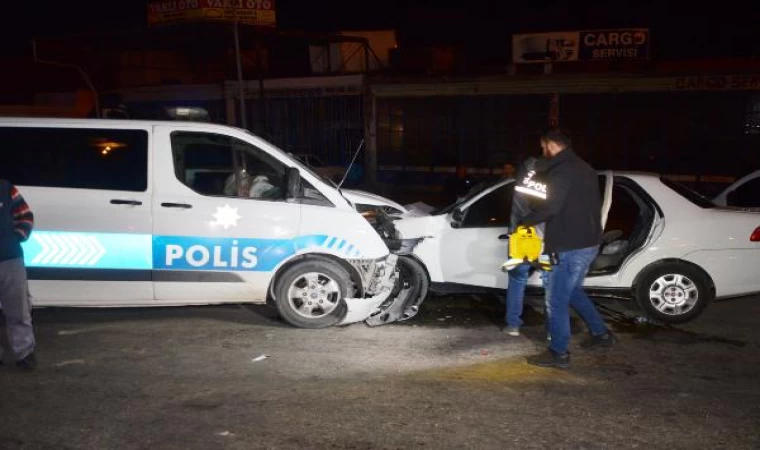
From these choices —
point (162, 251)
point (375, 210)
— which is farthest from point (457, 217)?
point (162, 251)

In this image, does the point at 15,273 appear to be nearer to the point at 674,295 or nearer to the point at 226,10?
the point at 674,295

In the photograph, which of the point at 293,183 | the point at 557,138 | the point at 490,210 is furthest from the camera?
the point at 490,210

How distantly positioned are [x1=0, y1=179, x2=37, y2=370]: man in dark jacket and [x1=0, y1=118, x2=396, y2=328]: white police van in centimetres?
106

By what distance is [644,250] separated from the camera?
282 inches

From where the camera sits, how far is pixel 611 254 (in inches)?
303

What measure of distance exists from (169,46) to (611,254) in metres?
17.2

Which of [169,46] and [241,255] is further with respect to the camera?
[169,46]

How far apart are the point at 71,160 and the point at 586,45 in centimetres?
1591

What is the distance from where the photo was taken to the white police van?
6543 millimetres

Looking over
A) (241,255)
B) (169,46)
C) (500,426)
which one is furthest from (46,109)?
(500,426)

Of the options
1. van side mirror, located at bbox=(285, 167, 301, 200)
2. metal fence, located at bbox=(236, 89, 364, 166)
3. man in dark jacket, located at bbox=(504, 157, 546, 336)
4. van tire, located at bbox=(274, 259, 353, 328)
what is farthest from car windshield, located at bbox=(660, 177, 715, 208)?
metal fence, located at bbox=(236, 89, 364, 166)

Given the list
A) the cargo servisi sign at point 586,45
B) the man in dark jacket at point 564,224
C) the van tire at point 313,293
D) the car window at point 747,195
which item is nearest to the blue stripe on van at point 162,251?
the van tire at point 313,293

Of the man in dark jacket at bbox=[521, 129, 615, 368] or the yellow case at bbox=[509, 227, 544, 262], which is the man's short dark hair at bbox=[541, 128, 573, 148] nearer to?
the man in dark jacket at bbox=[521, 129, 615, 368]

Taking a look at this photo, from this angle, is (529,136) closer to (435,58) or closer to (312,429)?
(435,58)
